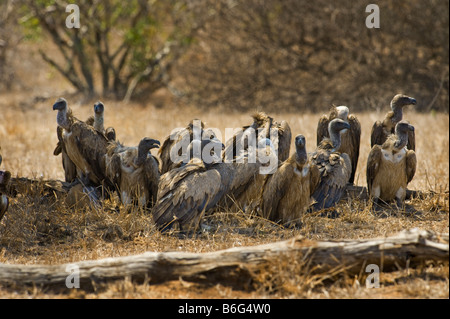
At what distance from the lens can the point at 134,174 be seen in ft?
21.8

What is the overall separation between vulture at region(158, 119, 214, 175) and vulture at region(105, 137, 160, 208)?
262mm

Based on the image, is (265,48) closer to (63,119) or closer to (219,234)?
(63,119)

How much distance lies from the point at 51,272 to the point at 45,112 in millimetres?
11032

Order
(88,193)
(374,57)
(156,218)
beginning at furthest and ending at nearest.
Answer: (374,57) → (88,193) → (156,218)

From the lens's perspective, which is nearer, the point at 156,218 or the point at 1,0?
the point at 156,218

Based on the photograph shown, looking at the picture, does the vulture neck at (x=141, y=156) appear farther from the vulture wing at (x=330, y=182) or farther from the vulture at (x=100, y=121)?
the vulture wing at (x=330, y=182)

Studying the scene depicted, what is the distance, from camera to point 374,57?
1421cm

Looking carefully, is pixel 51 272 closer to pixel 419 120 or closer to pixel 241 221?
pixel 241 221

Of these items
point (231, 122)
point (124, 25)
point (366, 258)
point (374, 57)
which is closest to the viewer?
point (366, 258)

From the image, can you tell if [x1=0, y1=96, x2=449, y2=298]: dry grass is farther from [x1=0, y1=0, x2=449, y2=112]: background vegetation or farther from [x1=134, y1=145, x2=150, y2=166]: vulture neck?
[x1=0, y1=0, x2=449, y2=112]: background vegetation

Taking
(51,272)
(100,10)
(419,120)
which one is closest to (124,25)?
(100,10)

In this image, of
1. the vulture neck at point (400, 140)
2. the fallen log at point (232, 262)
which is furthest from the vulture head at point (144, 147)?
the vulture neck at point (400, 140)

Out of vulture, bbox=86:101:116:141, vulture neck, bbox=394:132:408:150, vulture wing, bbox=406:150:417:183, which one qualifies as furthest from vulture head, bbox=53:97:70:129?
vulture wing, bbox=406:150:417:183

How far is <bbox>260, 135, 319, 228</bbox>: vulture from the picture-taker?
19.5 feet
